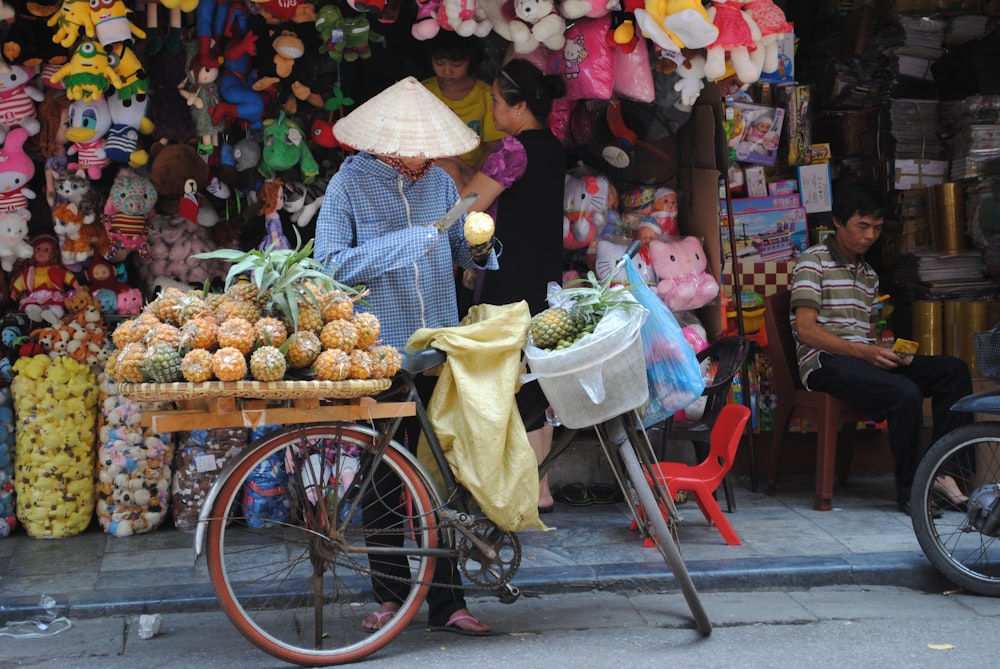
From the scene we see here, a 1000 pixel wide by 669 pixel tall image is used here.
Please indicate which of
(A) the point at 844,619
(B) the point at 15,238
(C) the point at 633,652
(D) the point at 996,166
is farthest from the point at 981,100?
(B) the point at 15,238

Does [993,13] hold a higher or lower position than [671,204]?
higher

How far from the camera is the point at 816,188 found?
7297 millimetres

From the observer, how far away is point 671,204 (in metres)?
6.41

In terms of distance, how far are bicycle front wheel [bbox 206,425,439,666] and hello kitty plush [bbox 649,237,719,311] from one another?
2.50m

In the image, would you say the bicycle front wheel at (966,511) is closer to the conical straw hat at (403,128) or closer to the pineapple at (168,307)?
the conical straw hat at (403,128)

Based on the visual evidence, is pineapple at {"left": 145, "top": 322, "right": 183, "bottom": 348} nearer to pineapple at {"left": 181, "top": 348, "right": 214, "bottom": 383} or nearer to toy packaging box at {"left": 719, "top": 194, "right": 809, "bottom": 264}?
pineapple at {"left": 181, "top": 348, "right": 214, "bottom": 383}

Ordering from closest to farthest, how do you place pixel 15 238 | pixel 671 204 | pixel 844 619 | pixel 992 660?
pixel 992 660 → pixel 844 619 → pixel 15 238 → pixel 671 204

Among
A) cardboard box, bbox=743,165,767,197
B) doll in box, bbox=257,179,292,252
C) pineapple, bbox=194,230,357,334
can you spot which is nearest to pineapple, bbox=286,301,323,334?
pineapple, bbox=194,230,357,334

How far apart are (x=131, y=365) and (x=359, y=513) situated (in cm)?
100

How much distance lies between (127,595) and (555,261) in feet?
8.08

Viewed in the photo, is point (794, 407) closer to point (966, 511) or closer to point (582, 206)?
point (966, 511)

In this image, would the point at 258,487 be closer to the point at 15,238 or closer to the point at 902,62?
the point at 15,238

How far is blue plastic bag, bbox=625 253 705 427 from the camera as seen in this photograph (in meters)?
4.21

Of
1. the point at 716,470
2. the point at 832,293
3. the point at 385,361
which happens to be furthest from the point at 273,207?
the point at 832,293
